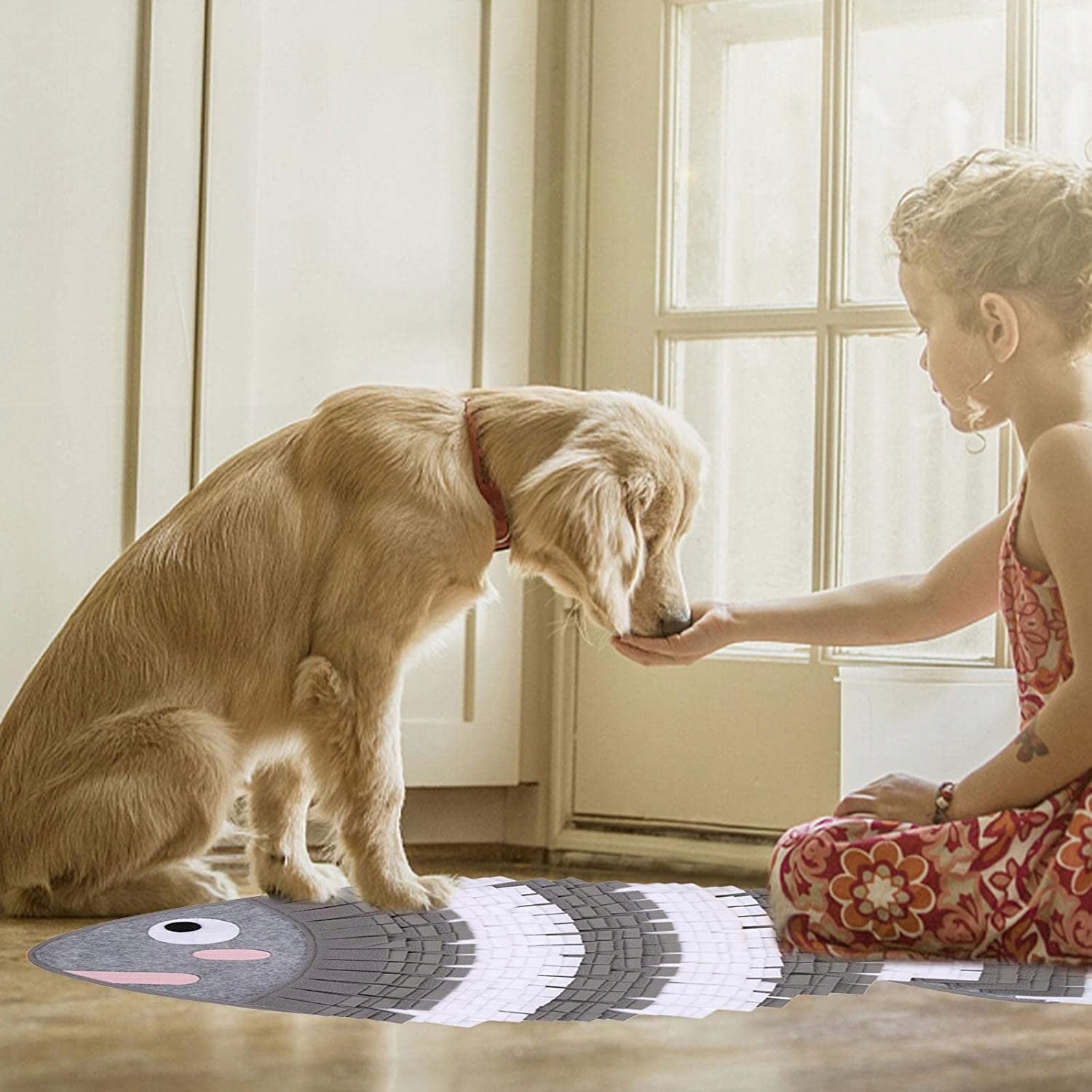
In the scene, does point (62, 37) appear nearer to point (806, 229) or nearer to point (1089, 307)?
point (806, 229)

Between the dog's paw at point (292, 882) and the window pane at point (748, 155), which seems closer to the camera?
the dog's paw at point (292, 882)

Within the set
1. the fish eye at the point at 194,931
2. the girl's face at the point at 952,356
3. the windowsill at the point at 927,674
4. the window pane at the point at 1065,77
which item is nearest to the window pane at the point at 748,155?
the window pane at the point at 1065,77

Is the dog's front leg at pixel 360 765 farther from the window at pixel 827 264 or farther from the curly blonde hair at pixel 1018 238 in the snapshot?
the window at pixel 827 264

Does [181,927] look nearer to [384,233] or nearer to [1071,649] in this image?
[1071,649]

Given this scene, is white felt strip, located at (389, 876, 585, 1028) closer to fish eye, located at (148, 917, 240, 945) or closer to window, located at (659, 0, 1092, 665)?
fish eye, located at (148, 917, 240, 945)

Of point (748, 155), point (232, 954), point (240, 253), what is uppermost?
point (748, 155)

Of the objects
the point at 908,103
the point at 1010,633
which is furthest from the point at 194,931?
the point at 908,103

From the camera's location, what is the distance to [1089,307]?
61.9 inches

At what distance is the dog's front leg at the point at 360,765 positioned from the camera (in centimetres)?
176

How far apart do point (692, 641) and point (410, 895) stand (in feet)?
1.46

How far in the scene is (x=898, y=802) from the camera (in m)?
1.53

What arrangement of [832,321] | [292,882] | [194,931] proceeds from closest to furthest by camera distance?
[194,931]
[292,882]
[832,321]

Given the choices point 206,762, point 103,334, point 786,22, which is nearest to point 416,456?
point 206,762

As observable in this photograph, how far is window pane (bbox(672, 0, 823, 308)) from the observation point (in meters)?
2.51
